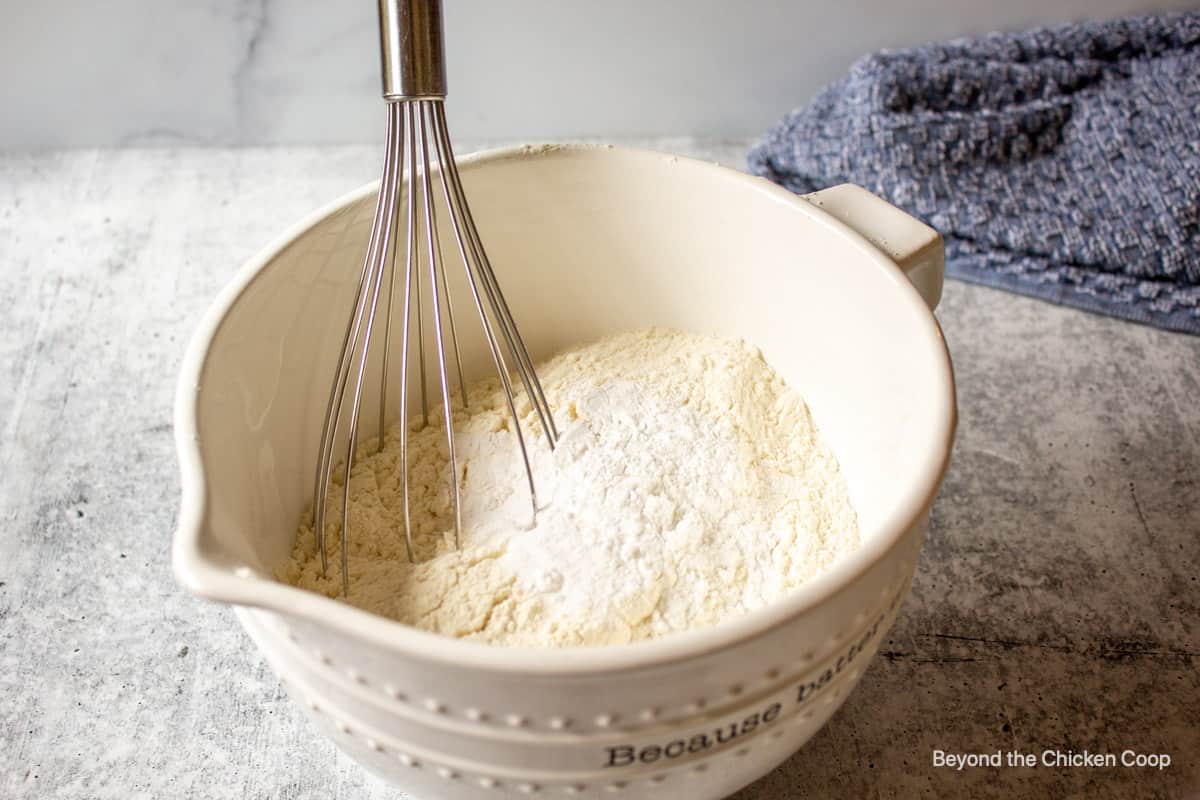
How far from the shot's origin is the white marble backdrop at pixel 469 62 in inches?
36.7

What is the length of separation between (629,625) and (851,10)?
71 cm

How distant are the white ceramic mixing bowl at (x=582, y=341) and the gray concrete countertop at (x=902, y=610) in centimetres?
13

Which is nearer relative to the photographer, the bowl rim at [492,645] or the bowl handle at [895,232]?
the bowl rim at [492,645]

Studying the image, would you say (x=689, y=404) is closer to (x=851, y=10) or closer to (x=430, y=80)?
(x=430, y=80)

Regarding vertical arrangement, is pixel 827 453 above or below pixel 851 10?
below

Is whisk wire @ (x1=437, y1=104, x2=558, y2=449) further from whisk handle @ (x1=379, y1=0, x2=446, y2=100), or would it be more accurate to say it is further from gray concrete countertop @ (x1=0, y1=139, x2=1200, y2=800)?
gray concrete countertop @ (x1=0, y1=139, x2=1200, y2=800)

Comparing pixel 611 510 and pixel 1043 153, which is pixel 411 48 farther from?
pixel 1043 153

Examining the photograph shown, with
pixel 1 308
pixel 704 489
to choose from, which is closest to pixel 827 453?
pixel 704 489

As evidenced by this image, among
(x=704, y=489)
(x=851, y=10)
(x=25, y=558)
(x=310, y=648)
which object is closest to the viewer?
(x=310, y=648)

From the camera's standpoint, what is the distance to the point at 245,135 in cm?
101

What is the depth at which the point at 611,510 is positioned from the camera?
0.52 metres

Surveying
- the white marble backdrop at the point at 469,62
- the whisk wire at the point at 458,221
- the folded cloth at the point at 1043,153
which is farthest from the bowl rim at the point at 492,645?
the white marble backdrop at the point at 469,62

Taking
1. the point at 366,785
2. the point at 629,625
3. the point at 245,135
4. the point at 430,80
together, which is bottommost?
the point at 366,785

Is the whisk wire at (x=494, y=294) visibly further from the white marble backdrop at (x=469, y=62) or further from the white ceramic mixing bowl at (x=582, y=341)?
the white marble backdrop at (x=469, y=62)
